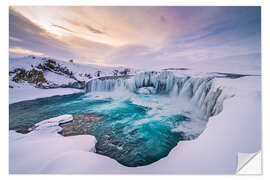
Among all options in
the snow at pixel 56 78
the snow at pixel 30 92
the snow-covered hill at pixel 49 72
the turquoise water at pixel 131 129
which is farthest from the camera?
the snow at pixel 56 78

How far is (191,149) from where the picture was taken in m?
0.88

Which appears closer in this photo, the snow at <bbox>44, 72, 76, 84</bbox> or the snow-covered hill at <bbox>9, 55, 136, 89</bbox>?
the snow-covered hill at <bbox>9, 55, 136, 89</bbox>

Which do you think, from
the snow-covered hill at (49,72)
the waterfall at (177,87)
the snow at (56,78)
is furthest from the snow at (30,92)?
the waterfall at (177,87)

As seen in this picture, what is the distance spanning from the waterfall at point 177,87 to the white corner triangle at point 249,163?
19.5 inches

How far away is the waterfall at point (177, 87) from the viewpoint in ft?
4.74

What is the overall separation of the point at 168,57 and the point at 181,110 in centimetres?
113

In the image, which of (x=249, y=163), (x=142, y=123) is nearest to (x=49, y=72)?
(x=142, y=123)

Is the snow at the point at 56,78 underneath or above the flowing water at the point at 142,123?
above

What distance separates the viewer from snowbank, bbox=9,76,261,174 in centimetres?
85

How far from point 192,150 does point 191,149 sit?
A: 0.01 meters

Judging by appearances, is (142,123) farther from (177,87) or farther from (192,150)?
(177,87)

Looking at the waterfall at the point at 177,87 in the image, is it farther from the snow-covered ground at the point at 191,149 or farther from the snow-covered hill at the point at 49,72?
the snow-covered hill at the point at 49,72

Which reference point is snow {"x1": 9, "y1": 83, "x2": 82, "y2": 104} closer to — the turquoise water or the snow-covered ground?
the turquoise water

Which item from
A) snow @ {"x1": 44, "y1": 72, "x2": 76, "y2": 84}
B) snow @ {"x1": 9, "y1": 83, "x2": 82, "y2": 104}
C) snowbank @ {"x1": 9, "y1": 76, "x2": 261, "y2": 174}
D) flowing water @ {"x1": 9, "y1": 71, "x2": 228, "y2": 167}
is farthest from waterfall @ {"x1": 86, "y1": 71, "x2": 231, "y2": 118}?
snow @ {"x1": 9, "y1": 83, "x2": 82, "y2": 104}
